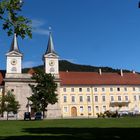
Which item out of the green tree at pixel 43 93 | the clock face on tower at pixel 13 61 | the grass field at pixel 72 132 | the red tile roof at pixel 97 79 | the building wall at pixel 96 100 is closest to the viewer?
the grass field at pixel 72 132

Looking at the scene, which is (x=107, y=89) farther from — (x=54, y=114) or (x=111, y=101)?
(x=54, y=114)

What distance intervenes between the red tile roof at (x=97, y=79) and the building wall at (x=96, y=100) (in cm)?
126

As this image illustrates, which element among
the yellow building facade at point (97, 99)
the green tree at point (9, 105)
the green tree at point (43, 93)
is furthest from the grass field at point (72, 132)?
the yellow building facade at point (97, 99)

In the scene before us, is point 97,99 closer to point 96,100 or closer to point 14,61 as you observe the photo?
point 96,100

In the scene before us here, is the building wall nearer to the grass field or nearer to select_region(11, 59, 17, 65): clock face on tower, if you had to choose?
select_region(11, 59, 17, 65): clock face on tower

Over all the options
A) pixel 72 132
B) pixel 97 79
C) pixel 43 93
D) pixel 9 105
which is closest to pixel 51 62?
pixel 97 79

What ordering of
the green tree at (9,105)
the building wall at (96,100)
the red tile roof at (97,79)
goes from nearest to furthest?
the green tree at (9,105), the building wall at (96,100), the red tile roof at (97,79)

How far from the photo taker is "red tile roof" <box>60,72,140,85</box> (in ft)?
340

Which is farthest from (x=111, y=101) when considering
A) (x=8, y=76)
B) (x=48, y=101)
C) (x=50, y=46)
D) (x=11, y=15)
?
(x=11, y=15)

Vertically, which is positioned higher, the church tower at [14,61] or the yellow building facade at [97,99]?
the church tower at [14,61]

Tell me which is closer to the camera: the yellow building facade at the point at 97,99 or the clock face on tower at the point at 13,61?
the clock face on tower at the point at 13,61

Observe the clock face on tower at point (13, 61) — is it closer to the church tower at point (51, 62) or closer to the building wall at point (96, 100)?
the church tower at point (51, 62)

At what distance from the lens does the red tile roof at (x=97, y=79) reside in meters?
104

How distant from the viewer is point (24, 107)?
94188 mm
